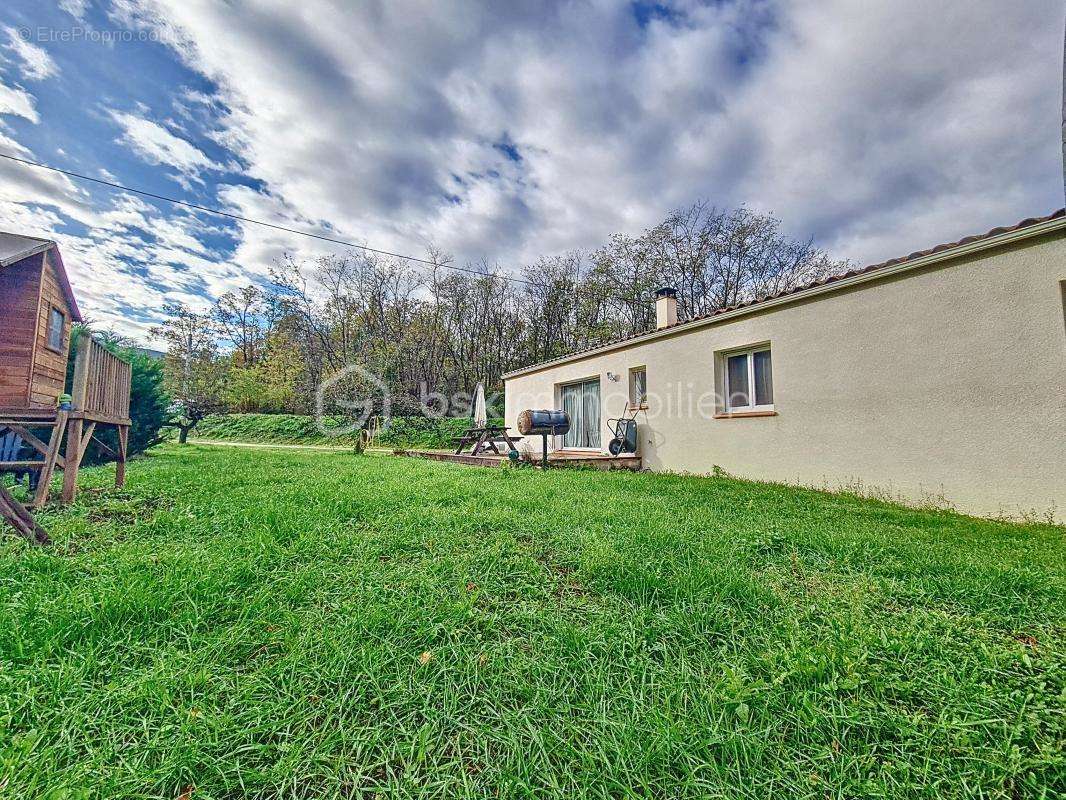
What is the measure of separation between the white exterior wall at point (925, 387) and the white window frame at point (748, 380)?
0.19 meters

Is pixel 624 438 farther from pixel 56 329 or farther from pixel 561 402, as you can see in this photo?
pixel 56 329

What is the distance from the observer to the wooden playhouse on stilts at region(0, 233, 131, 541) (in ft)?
13.1

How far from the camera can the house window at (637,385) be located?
30.3ft

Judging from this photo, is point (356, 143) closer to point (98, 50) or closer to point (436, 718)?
point (98, 50)

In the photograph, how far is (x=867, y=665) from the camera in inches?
66.2

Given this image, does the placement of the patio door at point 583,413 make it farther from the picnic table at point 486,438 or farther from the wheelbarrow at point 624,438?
the picnic table at point 486,438

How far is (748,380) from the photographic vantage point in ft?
23.7

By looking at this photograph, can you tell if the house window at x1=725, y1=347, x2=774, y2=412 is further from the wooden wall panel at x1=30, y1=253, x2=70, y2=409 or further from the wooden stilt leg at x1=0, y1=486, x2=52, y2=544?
the wooden wall panel at x1=30, y1=253, x2=70, y2=409

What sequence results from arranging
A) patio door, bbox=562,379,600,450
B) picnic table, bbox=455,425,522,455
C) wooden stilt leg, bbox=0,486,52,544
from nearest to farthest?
wooden stilt leg, bbox=0,486,52,544 < picnic table, bbox=455,425,522,455 < patio door, bbox=562,379,600,450

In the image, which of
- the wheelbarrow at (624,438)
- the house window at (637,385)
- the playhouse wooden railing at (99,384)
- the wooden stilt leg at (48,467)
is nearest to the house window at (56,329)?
the playhouse wooden railing at (99,384)

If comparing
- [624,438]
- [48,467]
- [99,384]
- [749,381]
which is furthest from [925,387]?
[99,384]

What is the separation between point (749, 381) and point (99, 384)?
934cm

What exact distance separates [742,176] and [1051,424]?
1340 centimetres

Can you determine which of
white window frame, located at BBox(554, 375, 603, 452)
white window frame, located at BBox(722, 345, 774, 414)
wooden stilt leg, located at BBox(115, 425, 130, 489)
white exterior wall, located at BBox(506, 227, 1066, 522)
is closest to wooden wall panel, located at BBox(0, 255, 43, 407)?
wooden stilt leg, located at BBox(115, 425, 130, 489)
